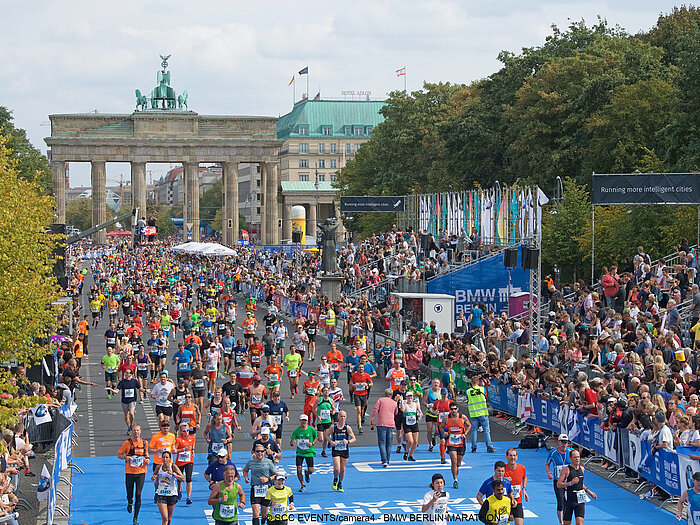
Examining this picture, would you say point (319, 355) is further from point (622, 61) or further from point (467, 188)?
point (467, 188)

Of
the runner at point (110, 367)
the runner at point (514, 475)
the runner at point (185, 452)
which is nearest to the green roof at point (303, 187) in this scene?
the runner at point (110, 367)

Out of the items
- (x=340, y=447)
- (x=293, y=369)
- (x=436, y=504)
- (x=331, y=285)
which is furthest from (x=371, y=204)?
(x=436, y=504)

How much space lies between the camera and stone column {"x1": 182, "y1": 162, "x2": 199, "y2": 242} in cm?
12888

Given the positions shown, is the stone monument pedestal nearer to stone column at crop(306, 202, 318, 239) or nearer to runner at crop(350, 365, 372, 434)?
runner at crop(350, 365, 372, 434)

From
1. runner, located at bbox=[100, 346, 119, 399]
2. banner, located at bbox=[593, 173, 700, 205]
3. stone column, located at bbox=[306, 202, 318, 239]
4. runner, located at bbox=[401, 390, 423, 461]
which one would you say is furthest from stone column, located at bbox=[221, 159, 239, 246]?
runner, located at bbox=[401, 390, 423, 461]

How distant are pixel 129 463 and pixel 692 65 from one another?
3307cm

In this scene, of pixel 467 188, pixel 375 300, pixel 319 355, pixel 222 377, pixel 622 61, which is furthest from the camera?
pixel 467 188

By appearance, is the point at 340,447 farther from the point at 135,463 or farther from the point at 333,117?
the point at 333,117

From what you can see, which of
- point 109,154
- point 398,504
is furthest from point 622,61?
point 109,154

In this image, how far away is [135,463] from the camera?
17422 mm

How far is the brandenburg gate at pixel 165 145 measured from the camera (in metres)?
127

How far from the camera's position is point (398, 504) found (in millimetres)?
18328

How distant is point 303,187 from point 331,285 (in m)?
112

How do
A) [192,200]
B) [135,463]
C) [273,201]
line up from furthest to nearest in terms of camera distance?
[273,201]
[192,200]
[135,463]
